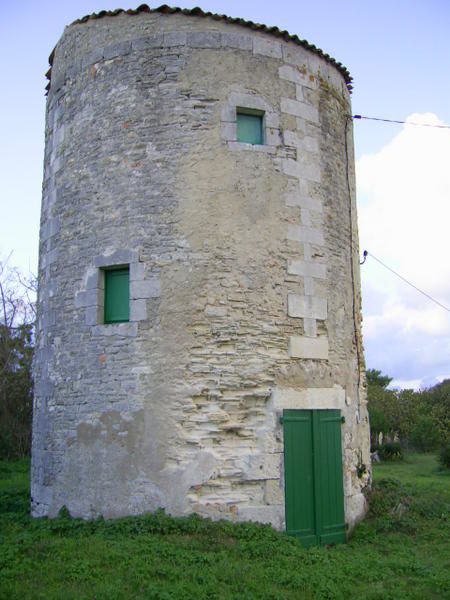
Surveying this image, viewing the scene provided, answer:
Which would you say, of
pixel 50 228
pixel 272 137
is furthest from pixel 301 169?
pixel 50 228

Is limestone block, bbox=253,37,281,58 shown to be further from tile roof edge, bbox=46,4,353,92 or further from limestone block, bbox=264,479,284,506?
limestone block, bbox=264,479,284,506

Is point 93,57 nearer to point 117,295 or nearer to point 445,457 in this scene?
point 117,295

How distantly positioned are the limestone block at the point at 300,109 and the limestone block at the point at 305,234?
172cm

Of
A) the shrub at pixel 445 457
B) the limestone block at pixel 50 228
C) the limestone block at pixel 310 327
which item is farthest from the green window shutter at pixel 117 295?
the shrub at pixel 445 457

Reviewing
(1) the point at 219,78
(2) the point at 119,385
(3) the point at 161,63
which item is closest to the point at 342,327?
(2) the point at 119,385

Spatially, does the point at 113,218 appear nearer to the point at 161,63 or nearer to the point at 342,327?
the point at 161,63

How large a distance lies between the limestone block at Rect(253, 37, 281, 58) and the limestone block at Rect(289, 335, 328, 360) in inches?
164

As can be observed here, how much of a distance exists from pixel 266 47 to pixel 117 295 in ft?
13.9

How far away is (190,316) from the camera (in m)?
8.05

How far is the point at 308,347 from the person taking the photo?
860 cm

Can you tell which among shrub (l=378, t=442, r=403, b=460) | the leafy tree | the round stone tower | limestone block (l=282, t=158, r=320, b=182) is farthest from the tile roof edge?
the leafy tree

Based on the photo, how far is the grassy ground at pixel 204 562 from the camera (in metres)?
5.77

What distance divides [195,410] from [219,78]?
4.63m

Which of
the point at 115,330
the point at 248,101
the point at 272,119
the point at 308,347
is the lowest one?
the point at 308,347
